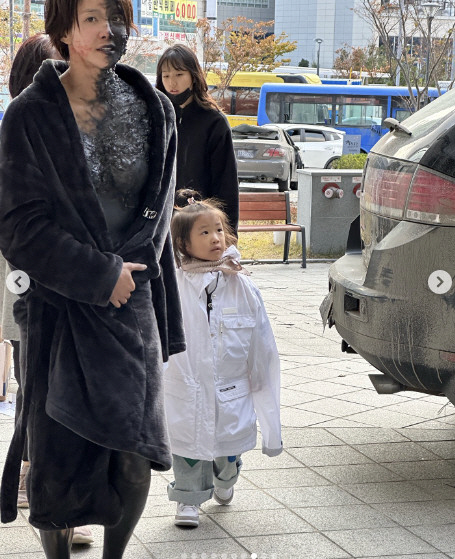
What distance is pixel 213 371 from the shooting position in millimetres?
3787

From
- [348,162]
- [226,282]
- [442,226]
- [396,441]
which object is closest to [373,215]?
[442,226]

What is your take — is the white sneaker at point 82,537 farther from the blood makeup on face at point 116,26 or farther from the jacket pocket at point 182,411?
the blood makeup on face at point 116,26

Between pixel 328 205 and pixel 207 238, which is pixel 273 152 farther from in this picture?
pixel 207 238

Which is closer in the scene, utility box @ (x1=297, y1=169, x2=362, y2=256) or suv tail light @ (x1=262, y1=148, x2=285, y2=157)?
A: utility box @ (x1=297, y1=169, x2=362, y2=256)

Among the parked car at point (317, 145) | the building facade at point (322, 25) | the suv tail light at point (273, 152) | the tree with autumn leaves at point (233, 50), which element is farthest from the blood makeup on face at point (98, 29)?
the building facade at point (322, 25)

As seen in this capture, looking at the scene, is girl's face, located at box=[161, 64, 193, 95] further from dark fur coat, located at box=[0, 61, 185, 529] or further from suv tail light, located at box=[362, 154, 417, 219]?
dark fur coat, located at box=[0, 61, 185, 529]

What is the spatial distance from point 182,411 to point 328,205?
829 cm

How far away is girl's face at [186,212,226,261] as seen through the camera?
3855 millimetres

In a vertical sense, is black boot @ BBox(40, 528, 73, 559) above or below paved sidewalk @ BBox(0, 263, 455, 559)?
above

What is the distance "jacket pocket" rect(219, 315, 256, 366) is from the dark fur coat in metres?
0.94

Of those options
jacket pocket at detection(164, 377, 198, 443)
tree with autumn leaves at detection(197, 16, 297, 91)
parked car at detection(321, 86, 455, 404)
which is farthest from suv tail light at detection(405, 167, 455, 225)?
tree with autumn leaves at detection(197, 16, 297, 91)

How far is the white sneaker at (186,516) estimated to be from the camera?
377 cm

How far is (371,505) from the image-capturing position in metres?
4.07

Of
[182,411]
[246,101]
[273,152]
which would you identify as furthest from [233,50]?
[182,411]
